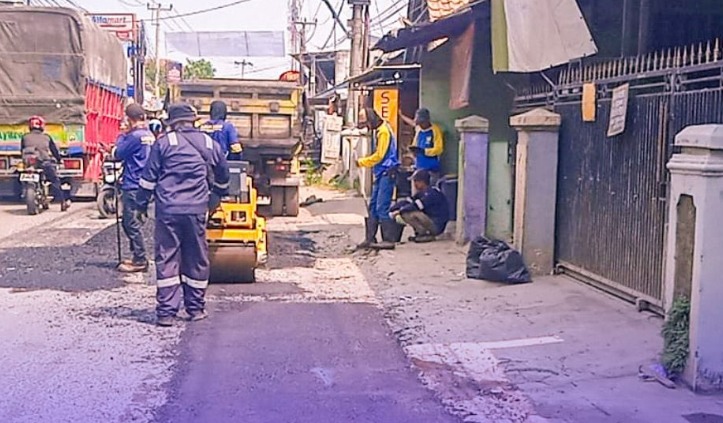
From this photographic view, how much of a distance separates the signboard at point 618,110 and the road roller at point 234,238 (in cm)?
363

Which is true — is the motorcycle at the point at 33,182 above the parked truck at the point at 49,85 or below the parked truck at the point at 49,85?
below

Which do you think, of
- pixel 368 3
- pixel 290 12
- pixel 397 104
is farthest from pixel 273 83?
pixel 290 12

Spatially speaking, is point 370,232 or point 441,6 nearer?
point 370,232

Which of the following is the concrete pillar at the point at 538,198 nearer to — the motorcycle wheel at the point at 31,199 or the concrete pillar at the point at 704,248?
the concrete pillar at the point at 704,248

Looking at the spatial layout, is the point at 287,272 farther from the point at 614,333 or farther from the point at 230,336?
the point at 614,333

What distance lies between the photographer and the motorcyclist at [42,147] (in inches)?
701

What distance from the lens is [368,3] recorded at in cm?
2583

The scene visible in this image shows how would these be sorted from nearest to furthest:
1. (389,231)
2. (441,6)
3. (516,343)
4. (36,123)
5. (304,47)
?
(516,343) < (389,231) < (441,6) < (36,123) < (304,47)

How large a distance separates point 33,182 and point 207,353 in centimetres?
1147

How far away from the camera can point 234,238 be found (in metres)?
10.0

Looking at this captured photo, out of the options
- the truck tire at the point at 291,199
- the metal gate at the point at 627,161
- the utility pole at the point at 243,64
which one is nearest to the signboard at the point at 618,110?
the metal gate at the point at 627,161

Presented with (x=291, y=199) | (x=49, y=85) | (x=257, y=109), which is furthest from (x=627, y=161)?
(x=49, y=85)

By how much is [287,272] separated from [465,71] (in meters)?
4.32

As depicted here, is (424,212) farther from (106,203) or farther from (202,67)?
(202,67)
